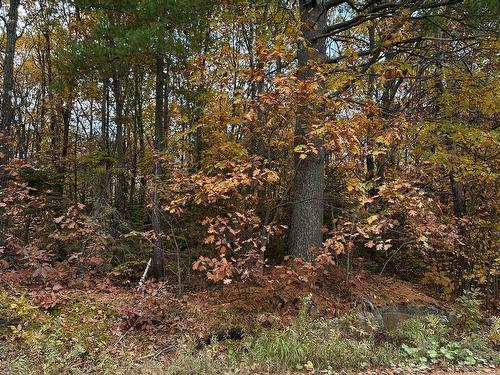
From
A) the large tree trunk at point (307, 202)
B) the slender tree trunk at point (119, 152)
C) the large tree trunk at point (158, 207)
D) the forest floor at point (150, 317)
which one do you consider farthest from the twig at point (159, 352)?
the slender tree trunk at point (119, 152)

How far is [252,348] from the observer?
4.89 metres

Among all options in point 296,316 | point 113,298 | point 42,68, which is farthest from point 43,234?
point 42,68

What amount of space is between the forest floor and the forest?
0.09 feet

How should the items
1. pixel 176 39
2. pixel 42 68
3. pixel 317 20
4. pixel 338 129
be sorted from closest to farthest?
pixel 338 129
pixel 176 39
pixel 317 20
pixel 42 68

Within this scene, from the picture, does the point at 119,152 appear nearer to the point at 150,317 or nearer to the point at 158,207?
the point at 158,207

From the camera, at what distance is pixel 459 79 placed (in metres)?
7.75

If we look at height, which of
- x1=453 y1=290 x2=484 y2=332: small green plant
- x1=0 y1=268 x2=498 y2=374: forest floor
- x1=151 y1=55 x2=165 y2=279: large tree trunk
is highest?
x1=151 y1=55 x2=165 y2=279: large tree trunk

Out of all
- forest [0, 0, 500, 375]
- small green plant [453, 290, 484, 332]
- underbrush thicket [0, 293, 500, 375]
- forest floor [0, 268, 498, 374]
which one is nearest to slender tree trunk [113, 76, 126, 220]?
forest [0, 0, 500, 375]

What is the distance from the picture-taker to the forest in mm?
4961

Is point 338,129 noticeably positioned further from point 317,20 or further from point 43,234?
point 43,234

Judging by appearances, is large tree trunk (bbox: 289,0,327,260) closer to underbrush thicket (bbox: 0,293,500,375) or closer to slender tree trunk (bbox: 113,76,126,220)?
underbrush thicket (bbox: 0,293,500,375)

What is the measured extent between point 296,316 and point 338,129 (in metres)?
2.70

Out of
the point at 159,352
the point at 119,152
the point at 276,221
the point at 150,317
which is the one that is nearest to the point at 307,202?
the point at 276,221

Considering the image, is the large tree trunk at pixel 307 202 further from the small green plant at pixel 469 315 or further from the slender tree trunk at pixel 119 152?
the slender tree trunk at pixel 119 152
